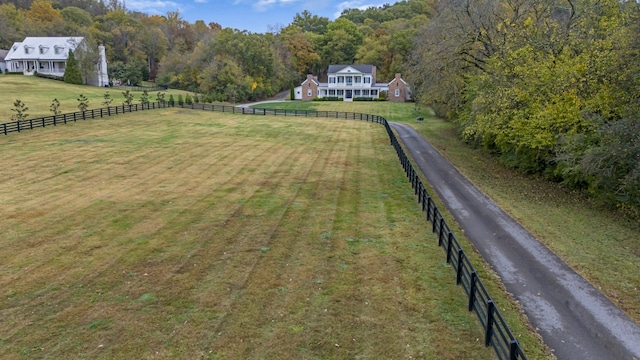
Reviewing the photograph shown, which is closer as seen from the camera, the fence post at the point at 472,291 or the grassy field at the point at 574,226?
the fence post at the point at 472,291

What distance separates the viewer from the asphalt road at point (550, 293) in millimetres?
8961

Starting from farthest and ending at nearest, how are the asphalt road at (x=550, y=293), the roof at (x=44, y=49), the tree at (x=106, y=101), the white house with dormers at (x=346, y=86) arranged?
the white house with dormers at (x=346, y=86) → the roof at (x=44, y=49) → the tree at (x=106, y=101) → the asphalt road at (x=550, y=293)

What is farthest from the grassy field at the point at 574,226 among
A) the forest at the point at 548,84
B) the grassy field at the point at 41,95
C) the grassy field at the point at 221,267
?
the grassy field at the point at 41,95

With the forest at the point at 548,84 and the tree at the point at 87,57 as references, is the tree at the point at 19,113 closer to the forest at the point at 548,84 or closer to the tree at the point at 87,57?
the forest at the point at 548,84

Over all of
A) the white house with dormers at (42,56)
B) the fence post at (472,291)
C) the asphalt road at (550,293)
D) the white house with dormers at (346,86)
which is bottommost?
the asphalt road at (550,293)

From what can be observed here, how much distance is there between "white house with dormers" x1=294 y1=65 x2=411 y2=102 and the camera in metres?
90.9

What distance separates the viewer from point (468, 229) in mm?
16344

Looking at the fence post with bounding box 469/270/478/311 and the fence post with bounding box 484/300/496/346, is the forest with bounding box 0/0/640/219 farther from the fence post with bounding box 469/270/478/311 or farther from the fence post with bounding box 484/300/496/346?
the fence post with bounding box 484/300/496/346

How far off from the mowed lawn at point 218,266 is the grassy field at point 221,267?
0.05 metres

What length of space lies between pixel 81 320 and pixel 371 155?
24153 mm

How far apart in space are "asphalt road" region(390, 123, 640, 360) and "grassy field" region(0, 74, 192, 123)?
42.1m

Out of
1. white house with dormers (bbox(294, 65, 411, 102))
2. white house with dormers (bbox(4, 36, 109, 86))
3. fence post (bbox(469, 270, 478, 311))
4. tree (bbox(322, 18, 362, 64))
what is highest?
tree (bbox(322, 18, 362, 64))

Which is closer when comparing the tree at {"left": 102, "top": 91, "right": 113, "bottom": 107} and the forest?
the forest

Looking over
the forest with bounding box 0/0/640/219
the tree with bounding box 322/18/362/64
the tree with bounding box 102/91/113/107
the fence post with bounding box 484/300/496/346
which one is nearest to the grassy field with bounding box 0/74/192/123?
the tree with bounding box 102/91/113/107
